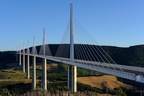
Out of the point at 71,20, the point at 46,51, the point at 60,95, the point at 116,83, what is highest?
the point at 71,20

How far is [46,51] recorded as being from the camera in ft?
162

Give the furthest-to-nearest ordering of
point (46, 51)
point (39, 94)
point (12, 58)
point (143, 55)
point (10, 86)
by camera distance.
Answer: point (12, 58), point (143, 55), point (46, 51), point (10, 86), point (39, 94)

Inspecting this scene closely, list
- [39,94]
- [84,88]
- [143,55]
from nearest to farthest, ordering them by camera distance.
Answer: [39,94]
[84,88]
[143,55]

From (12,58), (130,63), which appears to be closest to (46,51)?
(130,63)

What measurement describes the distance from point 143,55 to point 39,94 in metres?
79.6

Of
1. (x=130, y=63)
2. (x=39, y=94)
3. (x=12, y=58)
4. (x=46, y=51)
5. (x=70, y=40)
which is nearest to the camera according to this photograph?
(x=39, y=94)

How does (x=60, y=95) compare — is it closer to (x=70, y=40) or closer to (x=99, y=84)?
(x=70, y=40)

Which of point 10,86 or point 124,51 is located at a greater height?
point 124,51

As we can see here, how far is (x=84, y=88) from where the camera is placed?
4075cm

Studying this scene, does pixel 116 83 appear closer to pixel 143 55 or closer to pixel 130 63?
pixel 130 63

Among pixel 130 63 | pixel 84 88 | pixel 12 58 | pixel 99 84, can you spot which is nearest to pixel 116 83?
pixel 99 84

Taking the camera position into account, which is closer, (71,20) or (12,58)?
(71,20)

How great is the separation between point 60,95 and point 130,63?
206ft

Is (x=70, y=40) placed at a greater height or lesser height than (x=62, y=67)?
greater
